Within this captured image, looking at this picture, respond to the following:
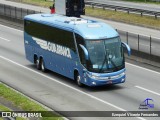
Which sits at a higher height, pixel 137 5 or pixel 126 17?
pixel 137 5

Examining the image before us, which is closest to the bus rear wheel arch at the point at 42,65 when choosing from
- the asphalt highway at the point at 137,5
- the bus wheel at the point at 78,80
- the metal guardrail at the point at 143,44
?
the bus wheel at the point at 78,80

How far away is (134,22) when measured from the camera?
191 feet

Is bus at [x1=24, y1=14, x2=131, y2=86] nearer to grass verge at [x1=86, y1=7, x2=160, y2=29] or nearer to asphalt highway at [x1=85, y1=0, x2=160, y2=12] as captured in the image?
grass verge at [x1=86, y1=7, x2=160, y2=29]

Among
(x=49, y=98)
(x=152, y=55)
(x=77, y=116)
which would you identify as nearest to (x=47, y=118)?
(x=77, y=116)

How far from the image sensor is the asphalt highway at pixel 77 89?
23.5 m

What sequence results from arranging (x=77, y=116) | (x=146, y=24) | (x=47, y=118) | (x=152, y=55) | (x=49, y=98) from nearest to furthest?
(x=47, y=118), (x=77, y=116), (x=49, y=98), (x=152, y=55), (x=146, y=24)

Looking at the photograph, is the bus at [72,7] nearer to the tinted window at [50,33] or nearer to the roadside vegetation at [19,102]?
the tinted window at [50,33]

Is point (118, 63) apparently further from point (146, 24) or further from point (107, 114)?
point (146, 24)

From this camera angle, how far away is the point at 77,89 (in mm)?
26969

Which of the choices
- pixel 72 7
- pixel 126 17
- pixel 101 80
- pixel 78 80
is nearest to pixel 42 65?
pixel 78 80

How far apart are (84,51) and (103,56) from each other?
3.40 ft

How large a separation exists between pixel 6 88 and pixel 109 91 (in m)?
5.20

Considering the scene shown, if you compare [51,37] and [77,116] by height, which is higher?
[51,37]

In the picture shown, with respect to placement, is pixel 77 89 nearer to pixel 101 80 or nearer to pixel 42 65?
pixel 101 80
